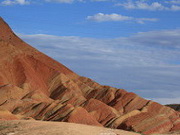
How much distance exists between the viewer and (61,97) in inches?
4422

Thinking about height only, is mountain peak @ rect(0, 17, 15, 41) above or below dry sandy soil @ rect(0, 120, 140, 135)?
above

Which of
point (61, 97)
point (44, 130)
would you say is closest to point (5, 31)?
point (61, 97)

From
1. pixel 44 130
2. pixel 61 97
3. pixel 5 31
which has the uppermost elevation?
pixel 5 31

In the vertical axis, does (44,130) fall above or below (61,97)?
above

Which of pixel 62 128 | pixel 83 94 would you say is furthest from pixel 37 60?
pixel 62 128

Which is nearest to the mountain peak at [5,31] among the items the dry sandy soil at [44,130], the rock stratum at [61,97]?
the rock stratum at [61,97]

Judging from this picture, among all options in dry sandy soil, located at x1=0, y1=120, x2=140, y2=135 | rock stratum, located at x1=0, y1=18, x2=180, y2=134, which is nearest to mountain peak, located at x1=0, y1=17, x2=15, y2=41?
rock stratum, located at x1=0, y1=18, x2=180, y2=134

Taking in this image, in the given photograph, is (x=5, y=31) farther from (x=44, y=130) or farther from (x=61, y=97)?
(x=44, y=130)

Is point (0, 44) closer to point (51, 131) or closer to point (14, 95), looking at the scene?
point (14, 95)

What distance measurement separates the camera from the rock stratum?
3199 inches

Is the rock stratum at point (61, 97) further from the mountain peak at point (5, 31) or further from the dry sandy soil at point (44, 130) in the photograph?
the dry sandy soil at point (44, 130)

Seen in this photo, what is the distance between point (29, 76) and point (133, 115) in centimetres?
4100

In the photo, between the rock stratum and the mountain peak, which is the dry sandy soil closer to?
the rock stratum

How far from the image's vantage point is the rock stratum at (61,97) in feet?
267
